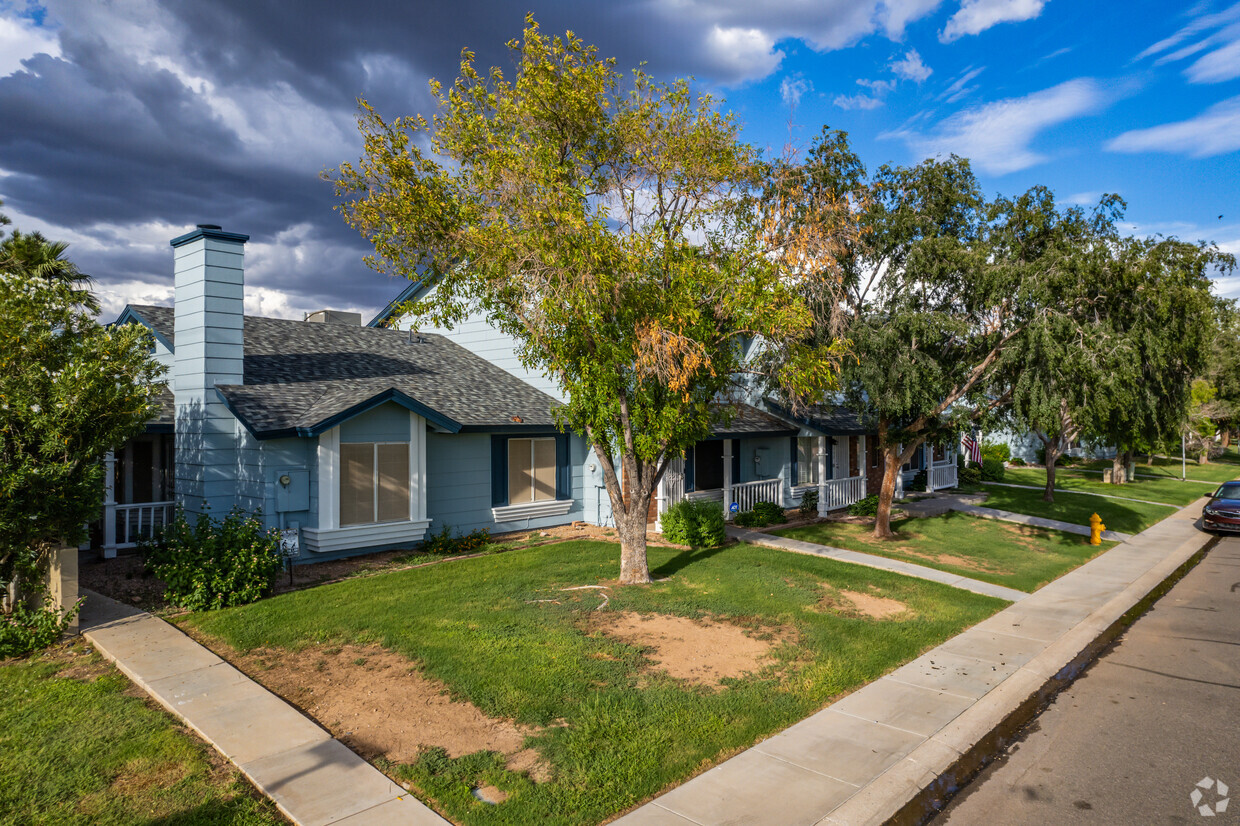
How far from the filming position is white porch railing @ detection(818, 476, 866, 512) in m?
21.9

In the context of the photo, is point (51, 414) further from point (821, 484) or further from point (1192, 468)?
point (1192, 468)

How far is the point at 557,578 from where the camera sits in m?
12.6

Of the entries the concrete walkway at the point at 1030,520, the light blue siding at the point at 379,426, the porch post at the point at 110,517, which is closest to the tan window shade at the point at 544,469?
the light blue siding at the point at 379,426

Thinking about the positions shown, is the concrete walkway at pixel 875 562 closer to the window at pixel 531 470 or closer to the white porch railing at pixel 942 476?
the window at pixel 531 470

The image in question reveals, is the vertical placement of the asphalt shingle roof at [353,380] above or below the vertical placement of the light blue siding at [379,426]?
above

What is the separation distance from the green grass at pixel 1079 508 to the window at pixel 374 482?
19884 mm

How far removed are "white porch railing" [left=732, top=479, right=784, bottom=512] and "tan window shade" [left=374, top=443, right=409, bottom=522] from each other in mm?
9406

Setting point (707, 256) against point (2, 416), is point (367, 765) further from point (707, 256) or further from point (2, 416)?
point (707, 256)

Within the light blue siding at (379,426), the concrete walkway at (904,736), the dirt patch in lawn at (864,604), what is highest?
the light blue siding at (379,426)

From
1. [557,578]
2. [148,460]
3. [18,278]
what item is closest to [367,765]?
[557,578]

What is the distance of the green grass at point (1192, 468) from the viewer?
38594 millimetres

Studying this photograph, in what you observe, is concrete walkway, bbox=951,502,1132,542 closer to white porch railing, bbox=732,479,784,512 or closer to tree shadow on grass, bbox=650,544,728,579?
white porch railing, bbox=732,479,784,512

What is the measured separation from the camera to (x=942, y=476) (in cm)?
2875

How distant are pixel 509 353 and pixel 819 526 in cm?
1026
